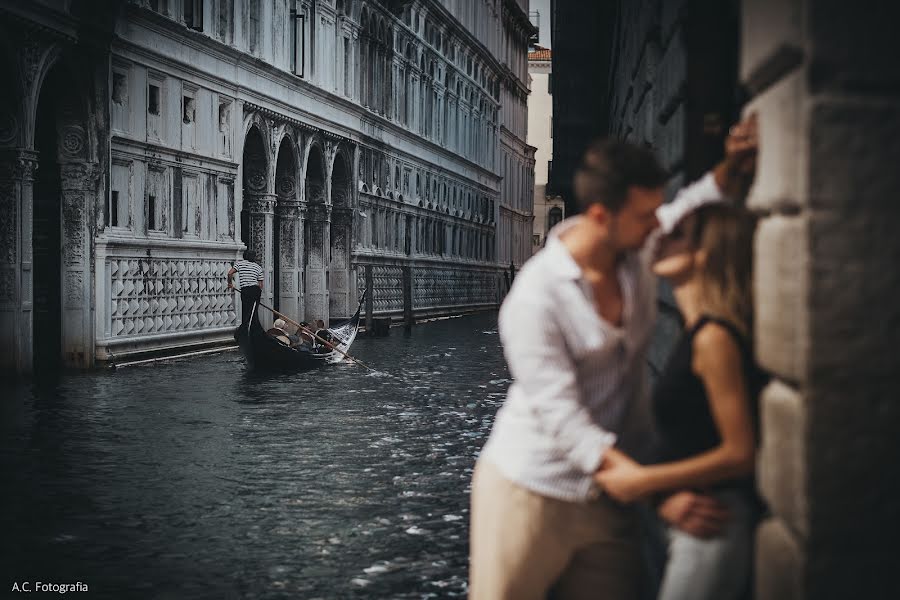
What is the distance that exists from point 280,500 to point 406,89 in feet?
99.4

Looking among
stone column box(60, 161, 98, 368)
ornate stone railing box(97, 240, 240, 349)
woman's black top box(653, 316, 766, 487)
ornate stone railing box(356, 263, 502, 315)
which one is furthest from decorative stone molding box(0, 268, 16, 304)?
woman's black top box(653, 316, 766, 487)

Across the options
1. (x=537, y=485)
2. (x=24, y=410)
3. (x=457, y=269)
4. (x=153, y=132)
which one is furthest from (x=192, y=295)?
(x=457, y=269)

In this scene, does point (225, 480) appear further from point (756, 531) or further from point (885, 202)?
point (885, 202)

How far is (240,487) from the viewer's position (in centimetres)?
859

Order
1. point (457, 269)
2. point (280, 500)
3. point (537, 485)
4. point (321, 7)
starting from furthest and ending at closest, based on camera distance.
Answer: point (457, 269) → point (321, 7) → point (280, 500) → point (537, 485)

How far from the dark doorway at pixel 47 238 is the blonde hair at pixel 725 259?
1635 cm

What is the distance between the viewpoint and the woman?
105 inches

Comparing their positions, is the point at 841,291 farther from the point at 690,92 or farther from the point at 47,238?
the point at 47,238

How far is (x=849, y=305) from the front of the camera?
2.45 metres

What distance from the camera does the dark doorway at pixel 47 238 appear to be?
18.1 meters

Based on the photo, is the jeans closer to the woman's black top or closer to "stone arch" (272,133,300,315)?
the woman's black top

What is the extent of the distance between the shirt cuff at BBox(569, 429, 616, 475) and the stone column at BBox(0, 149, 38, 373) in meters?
14.8

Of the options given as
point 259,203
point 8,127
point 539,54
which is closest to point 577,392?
point 8,127

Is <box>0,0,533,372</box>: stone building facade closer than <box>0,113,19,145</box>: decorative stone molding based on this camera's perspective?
No
